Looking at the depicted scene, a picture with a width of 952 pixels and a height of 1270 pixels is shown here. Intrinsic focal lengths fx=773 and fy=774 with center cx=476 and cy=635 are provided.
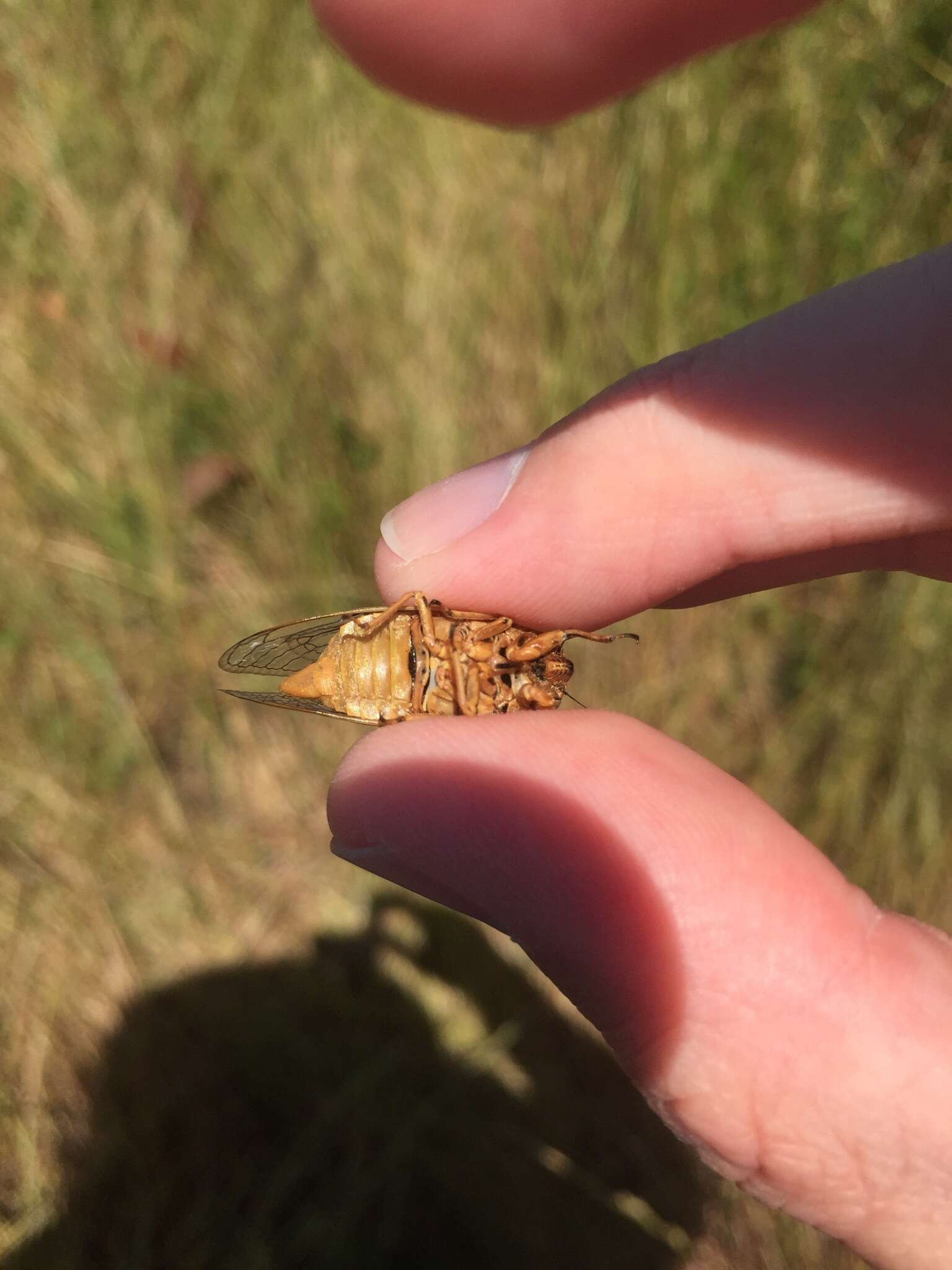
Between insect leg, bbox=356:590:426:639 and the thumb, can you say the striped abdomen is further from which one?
the thumb

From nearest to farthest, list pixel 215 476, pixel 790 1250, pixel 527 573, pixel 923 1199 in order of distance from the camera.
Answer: pixel 923 1199
pixel 527 573
pixel 790 1250
pixel 215 476

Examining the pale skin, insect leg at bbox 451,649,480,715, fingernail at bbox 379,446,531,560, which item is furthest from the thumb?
fingernail at bbox 379,446,531,560

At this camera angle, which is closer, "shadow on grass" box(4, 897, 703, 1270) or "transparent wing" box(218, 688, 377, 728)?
"transparent wing" box(218, 688, 377, 728)

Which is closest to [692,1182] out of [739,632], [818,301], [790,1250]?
[790,1250]

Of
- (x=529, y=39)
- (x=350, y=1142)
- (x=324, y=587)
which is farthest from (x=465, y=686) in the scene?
(x=350, y=1142)

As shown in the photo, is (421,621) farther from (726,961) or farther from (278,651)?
(726,961)

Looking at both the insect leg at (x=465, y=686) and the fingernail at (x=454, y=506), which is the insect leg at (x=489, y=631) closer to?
the insect leg at (x=465, y=686)

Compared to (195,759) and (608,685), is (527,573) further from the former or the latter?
(195,759)
